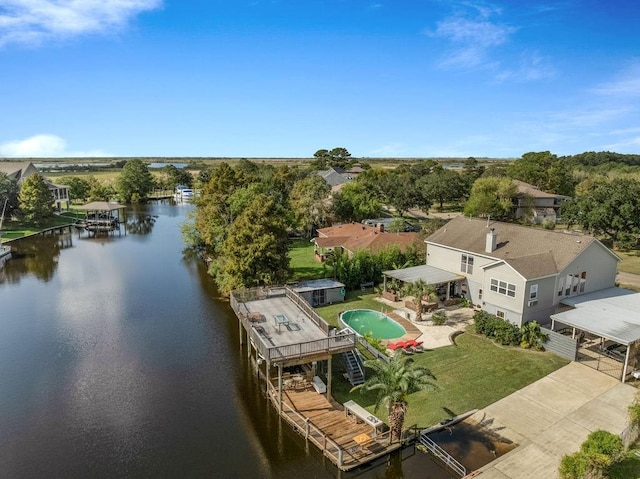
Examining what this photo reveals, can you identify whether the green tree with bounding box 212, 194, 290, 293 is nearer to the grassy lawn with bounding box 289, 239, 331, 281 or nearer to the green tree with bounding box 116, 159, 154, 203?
the grassy lawn with bounding box 289, 239, 331, 281

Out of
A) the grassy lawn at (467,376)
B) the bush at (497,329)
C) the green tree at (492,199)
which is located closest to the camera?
the grassy lawn at (467,376)

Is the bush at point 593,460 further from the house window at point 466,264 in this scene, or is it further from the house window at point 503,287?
the house window at point 466,264

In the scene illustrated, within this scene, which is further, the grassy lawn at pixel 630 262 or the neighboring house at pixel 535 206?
the neighboring house at pixel 535 206

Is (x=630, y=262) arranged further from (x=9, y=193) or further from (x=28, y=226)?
(x=9, y=193)

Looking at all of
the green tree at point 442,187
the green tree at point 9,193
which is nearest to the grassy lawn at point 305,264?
the green tree at point 442,187

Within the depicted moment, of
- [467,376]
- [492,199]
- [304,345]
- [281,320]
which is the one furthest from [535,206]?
[304,345]

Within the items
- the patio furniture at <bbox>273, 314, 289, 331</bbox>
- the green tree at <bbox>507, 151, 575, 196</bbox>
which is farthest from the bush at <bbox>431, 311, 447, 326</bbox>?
the green tree at <bbox>507, 151, 575, 196</bbox>
